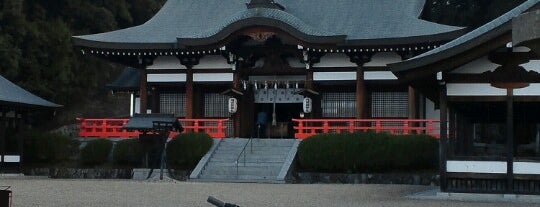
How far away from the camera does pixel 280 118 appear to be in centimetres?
2830

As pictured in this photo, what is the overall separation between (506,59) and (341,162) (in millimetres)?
7394

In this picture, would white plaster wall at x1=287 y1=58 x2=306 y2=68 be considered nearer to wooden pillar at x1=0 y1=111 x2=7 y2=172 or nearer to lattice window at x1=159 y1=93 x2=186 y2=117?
→ lattice window at x1=159 y1=93 x2=186 y2=117

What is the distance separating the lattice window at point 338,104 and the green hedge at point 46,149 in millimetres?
8857

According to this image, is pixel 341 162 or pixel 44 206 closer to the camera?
pixel 44 206

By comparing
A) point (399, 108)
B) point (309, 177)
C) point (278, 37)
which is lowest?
point (309, 177)

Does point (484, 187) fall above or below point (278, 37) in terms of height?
below

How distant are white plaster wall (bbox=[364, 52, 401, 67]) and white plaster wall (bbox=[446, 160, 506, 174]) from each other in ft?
34.1

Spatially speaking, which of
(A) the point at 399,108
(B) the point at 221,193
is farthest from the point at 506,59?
(A) the point at 399,108

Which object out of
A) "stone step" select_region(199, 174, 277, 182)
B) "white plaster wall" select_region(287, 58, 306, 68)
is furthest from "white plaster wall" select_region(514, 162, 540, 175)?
"white plaster wall" select_region(287, 58, 306, 68)

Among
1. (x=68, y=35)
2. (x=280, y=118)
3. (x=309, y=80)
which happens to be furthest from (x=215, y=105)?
(x=68, y=35)

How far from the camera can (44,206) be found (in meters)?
12.3

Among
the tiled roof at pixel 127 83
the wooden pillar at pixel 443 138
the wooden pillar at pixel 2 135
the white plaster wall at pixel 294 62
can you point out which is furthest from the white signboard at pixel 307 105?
the wooden pillar at pixel 443 138

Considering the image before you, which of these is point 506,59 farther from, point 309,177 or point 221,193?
point 309,177

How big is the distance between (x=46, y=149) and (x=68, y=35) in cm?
1101
